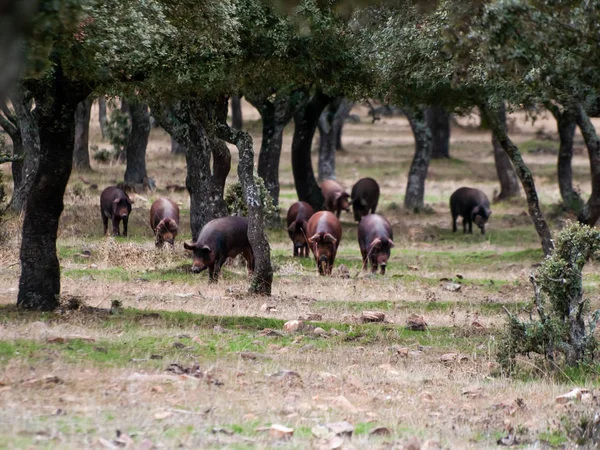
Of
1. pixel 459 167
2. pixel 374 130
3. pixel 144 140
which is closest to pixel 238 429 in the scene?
pixel 144 140

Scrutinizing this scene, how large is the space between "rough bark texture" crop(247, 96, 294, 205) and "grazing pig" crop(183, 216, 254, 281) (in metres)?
8.73

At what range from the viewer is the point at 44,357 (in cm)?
1134

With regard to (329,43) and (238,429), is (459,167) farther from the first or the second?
(238,429)

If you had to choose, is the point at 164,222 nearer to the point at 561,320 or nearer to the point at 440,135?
the point at 561,320

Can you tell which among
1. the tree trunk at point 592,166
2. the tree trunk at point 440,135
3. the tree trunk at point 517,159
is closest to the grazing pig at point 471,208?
the tree trunk at point 592,166

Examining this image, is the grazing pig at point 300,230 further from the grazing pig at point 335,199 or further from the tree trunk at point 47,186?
the tree trunk at point 47,186

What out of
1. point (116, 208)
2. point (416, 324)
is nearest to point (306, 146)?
point (116, 208)

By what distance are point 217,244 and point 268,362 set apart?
8.21 m

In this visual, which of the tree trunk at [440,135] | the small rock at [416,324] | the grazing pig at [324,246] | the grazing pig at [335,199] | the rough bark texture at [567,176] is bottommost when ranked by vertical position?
the small rock at [416,324]

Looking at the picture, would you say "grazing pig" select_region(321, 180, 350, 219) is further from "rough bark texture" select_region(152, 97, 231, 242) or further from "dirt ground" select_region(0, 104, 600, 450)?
"rough bark texture" select_region(152, 97, 231, 242)

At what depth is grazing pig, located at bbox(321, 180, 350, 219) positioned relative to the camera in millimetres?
35156

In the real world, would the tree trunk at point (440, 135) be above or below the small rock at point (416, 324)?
above

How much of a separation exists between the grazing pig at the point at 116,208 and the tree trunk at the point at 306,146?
21.5ft

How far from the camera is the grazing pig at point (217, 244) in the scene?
20266mm
